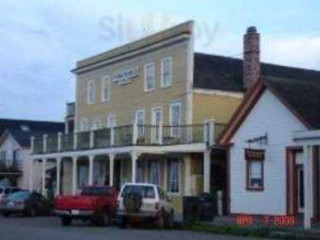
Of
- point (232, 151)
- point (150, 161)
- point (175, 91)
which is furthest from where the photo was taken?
point (150, 161)

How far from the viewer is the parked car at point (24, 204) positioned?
128 ft

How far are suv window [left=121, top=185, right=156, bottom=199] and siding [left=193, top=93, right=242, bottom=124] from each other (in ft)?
33.0

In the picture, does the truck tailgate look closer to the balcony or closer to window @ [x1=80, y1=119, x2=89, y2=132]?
window @ [x1=80, y1=119, x2=89, y2=132]

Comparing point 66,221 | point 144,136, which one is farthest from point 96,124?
point 66,221

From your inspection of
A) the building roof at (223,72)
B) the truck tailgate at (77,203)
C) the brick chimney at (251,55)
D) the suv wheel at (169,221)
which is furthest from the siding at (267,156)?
the truck tailgate at (77,203)

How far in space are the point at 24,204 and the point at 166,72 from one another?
10.2 meters

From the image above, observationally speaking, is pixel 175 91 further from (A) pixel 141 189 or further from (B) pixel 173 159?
(A) pixel 141 189

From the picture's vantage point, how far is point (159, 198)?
29391mm

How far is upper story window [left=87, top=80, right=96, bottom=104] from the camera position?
49.3 m

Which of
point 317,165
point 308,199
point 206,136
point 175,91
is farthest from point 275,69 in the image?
point 308,199

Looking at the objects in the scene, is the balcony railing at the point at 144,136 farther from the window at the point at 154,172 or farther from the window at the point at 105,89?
the window at the point at 105,89

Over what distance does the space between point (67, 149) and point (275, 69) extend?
13306 millimetres

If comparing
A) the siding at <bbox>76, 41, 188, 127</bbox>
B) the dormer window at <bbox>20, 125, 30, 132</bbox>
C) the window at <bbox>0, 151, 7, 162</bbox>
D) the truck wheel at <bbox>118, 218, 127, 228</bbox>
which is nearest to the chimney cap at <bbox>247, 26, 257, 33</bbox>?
the siding at <bbox>76, 41, 188, 127</bbox>

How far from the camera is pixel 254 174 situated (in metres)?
32.7
